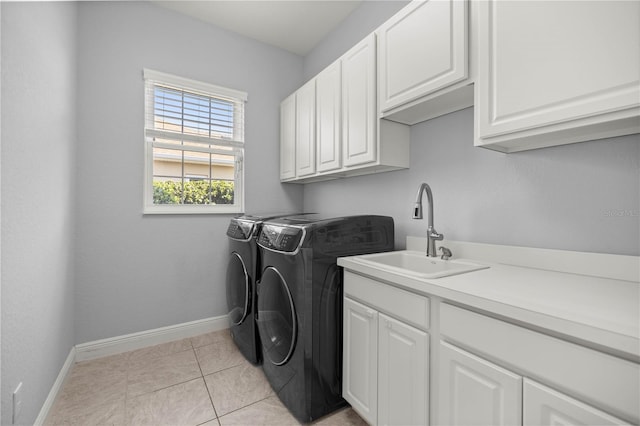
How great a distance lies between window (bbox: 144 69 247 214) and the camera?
244cm

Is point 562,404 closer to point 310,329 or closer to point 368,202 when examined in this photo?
point 310,329

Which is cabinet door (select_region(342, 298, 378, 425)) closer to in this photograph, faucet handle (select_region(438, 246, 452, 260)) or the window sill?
faucet handle (select_region(438, 246, 452, 260))

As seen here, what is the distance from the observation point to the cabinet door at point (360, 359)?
4.39ft

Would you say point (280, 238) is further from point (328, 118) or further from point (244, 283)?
point (328, 118)

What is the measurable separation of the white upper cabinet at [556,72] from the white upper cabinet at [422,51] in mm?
98

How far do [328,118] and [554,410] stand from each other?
6.57 ft

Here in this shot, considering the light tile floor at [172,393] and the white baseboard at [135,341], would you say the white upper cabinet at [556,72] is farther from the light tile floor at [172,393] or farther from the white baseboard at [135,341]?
the white baseboard at [135,341]

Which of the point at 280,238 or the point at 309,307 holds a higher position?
the point at 280,238

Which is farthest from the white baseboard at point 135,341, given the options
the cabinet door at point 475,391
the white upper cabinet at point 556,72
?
the white upper cabinet at point 556,72

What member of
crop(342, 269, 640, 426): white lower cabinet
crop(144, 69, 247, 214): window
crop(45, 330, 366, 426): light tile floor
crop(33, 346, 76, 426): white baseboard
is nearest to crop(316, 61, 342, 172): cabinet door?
crop(144, 69, 247, 214): window

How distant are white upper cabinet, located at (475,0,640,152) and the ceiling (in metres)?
1.70

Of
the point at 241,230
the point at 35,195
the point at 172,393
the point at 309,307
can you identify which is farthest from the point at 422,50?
the point at 172,393

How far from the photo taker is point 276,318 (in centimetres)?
172

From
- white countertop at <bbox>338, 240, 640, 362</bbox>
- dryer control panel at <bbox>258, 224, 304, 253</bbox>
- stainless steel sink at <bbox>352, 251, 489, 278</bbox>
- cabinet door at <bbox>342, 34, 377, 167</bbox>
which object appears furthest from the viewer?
cabinet door at <bbox>342, 34, 377, 167</bbox>
